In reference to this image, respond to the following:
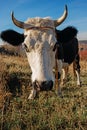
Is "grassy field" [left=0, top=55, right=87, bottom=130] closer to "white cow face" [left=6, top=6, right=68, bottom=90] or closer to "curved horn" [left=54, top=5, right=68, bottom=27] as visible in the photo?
"white cow face" [left=6, top=6, right=68, bottom=90]

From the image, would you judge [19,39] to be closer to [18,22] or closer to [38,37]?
[18,22]

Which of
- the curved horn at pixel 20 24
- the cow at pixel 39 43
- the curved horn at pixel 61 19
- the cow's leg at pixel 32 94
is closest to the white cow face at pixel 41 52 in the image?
the cow at pixel 39 43

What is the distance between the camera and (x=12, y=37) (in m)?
8.43

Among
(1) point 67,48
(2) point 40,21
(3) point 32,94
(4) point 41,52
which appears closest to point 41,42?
(4) point 41,52

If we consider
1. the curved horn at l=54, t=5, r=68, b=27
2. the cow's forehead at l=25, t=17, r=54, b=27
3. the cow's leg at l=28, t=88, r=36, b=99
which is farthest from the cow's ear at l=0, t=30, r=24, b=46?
the cow's leg at l=28, t=88, r=36, b=99

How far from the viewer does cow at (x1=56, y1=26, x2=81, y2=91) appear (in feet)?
27.8

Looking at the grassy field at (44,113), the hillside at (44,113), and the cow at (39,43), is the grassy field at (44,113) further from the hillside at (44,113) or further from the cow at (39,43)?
the cow at (39,43)

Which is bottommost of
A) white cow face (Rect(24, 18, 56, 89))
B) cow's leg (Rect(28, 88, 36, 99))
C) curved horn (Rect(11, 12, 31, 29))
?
cow's leg (Rect(28, 88, 36, 99))

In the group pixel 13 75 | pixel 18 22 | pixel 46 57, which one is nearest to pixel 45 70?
pixel 46 57

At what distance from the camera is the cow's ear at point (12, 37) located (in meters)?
8.22

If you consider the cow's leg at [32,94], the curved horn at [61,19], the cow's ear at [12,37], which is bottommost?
the cow's leg at [32,94]

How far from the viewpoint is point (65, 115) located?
671cm

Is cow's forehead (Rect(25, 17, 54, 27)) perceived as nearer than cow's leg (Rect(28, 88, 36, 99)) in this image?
Yes

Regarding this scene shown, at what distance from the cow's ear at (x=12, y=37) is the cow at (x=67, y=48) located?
37.1 inches
